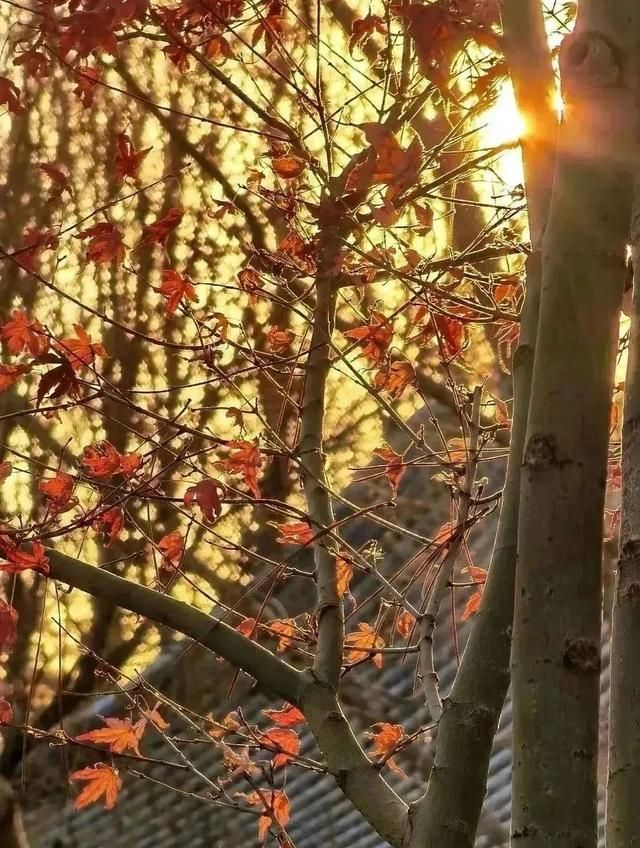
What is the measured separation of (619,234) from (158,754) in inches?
121

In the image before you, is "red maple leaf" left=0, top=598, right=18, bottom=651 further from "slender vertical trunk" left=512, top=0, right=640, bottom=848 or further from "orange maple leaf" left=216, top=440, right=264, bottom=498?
"slender vertical trunk" left=512, top=0, right=640, bottom=848

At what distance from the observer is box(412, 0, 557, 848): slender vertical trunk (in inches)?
31.4

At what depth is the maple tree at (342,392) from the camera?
66cm

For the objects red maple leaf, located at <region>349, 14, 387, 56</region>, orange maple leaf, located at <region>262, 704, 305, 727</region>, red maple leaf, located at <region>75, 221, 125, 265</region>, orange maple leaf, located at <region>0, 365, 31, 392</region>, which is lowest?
orange maple leaf, located at <region>262, 704, 305, 727</region>

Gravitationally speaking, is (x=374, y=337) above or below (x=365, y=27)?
below

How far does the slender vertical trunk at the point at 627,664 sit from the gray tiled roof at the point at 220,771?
2006 mm

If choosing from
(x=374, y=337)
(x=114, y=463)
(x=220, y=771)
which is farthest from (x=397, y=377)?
(x=220, y=771)

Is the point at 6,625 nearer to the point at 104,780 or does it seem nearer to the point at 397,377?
the point at 104,780

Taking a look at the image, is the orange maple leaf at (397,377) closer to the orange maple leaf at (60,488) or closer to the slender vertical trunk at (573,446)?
the orange maple leaf at (60,488)

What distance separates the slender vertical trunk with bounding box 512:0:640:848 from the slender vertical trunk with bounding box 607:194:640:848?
33 mm

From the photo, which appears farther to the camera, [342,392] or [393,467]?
[342,392]

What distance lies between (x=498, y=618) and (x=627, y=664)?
0.25m

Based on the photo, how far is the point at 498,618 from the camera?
82 centimetres

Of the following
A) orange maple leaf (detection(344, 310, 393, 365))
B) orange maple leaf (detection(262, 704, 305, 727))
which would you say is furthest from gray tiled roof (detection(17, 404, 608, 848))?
orange maple leaf (detection(344, 310, 393, 365))
